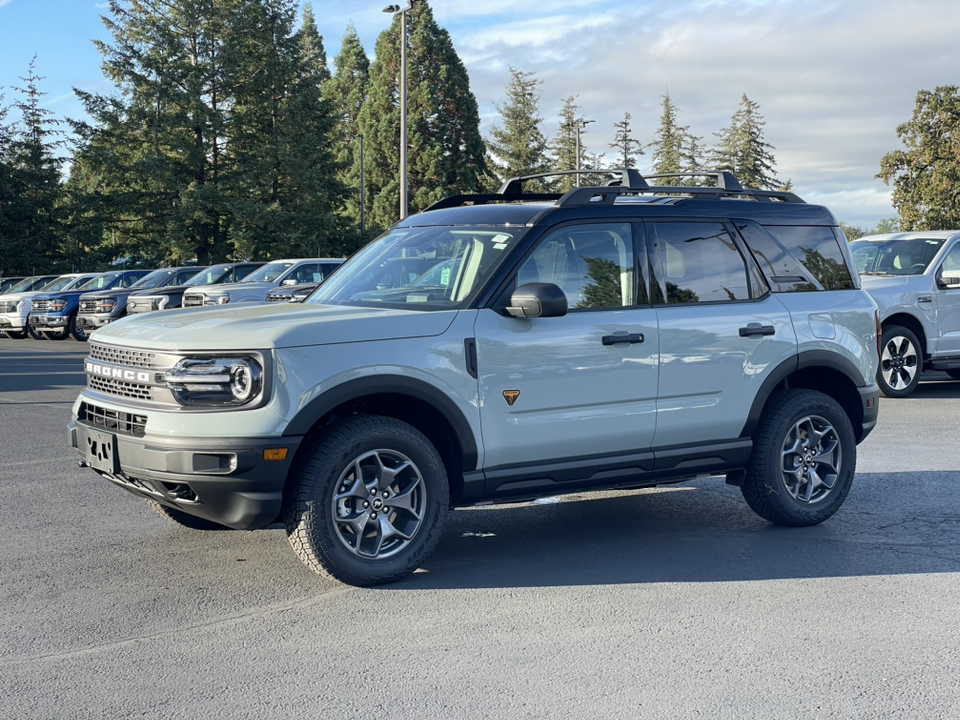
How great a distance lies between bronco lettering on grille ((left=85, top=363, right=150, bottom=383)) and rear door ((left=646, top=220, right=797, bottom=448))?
2722 mm

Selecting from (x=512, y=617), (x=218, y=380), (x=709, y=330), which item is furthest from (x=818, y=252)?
(x=218, y=380)

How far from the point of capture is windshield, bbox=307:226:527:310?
5812 millimetres

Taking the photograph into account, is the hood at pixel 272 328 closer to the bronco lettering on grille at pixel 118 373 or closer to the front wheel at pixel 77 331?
the bronco lettering on grille at pixel 118 373

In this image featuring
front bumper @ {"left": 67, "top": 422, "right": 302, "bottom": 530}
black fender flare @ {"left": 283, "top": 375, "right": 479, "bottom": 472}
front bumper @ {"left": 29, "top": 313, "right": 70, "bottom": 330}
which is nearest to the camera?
front bumper @ {"left": 67, "top": 422, "right": 302, "bottom": 530}

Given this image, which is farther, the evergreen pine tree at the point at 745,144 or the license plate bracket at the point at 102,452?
the evergreen pine tree at the point at 745,144

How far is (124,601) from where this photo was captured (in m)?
5.12

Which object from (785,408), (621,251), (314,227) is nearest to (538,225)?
(621,251)

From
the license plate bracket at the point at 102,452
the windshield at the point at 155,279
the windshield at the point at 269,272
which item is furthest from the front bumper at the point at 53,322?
the license plate bracket at the point at 102,452

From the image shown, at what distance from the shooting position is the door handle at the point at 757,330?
6434 mm

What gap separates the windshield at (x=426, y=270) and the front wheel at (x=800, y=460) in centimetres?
202

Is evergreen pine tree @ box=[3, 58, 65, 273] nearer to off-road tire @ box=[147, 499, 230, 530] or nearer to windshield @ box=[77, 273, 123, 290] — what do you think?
windshield @ box=[77, 273, 123, 290]

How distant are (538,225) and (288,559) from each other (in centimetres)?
221

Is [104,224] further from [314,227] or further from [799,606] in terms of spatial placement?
[799,606]

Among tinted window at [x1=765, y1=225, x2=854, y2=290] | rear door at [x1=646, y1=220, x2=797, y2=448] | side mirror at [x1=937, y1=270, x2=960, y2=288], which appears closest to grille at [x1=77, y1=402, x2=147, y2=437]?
rear door at [x1=646, y1=220, x2=797, y2=448]
